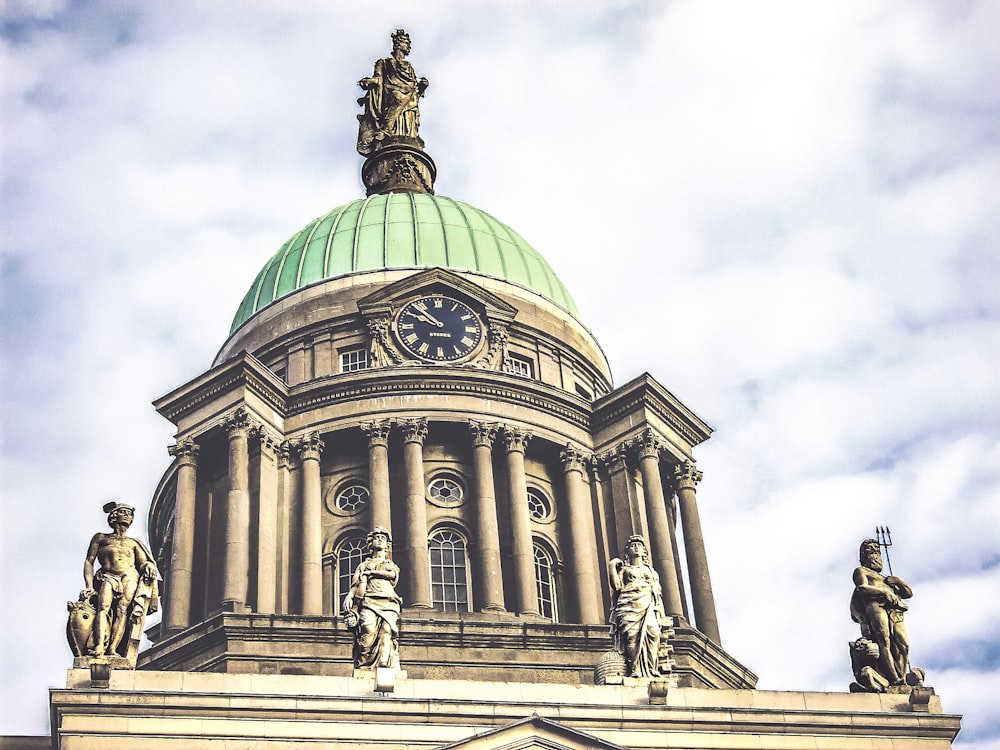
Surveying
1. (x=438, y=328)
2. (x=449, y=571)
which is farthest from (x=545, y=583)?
(x=438, y=328)

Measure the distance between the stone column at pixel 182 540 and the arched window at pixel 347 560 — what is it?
4.32 meters

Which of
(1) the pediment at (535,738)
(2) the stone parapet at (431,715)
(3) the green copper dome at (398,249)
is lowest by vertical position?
(1) the pediment at (535,738)

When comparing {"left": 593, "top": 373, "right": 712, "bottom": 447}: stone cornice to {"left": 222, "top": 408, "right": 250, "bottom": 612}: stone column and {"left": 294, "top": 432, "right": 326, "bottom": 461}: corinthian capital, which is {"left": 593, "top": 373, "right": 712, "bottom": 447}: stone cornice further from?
{"left": 222, "top": 408, "right": 250, "bottom": 612}: stone column

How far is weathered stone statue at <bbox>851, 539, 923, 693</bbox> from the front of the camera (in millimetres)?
35250

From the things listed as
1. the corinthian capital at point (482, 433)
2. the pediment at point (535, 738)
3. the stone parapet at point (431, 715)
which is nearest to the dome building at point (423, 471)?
the corinthian capital at point (482, 433)

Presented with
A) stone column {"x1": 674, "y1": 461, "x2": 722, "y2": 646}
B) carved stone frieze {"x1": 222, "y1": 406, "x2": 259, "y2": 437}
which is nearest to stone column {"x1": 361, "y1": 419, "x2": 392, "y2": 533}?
carved stone frieze {"x1": 222, "y1": 406, "x2": 259, "y2": 437}

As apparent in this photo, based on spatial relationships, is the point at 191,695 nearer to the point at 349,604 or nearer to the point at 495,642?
the point at 349,604

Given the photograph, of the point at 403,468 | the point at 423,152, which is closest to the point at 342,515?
the point at 403,468

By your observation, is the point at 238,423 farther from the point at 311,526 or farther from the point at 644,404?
the point at 644,404

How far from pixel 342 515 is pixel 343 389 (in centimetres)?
393

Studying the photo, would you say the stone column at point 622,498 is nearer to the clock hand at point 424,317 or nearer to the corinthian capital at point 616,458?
the corinthian capital at point 616,458

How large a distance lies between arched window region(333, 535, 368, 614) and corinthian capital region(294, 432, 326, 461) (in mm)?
2827

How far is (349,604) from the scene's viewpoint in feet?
109

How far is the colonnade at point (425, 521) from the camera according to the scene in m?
50.0
